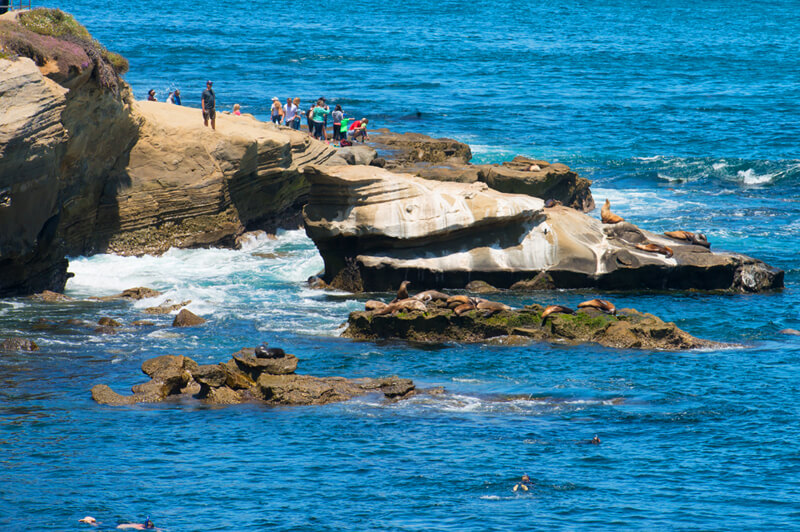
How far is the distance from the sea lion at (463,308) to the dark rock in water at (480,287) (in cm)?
397

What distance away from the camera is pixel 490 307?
2898 cm

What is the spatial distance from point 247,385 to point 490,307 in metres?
8.08

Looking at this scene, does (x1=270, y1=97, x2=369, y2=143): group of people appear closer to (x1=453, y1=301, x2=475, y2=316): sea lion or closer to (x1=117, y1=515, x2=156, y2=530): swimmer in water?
(x1=453, y1=301, x2=475, y2=316): sea lion

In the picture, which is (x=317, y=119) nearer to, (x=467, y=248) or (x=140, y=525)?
(x=467, y=248)

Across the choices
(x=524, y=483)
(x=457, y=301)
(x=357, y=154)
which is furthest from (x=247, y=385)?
(x=357, y=154)

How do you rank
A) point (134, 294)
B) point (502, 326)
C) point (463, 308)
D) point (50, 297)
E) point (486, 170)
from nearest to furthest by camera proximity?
point (502, 326), point (463, 308), point (50, 297), point (134, 294), point (486, 170)

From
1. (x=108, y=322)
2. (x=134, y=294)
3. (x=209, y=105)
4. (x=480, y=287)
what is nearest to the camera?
(x=108, y=322)

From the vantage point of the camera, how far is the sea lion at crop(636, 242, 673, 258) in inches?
1334

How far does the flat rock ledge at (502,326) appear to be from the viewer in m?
28.0

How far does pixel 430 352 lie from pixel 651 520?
10482 millimetres

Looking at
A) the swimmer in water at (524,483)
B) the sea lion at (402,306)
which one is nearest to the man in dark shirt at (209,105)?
the sea lion at (402,306)

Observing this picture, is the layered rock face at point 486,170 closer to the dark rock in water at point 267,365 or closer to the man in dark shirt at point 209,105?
the man in dark shirt at point 209,105

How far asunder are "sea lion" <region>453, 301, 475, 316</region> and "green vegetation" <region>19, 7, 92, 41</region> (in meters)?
17.2

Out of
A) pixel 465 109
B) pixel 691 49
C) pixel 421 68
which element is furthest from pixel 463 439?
pixel 691 49
